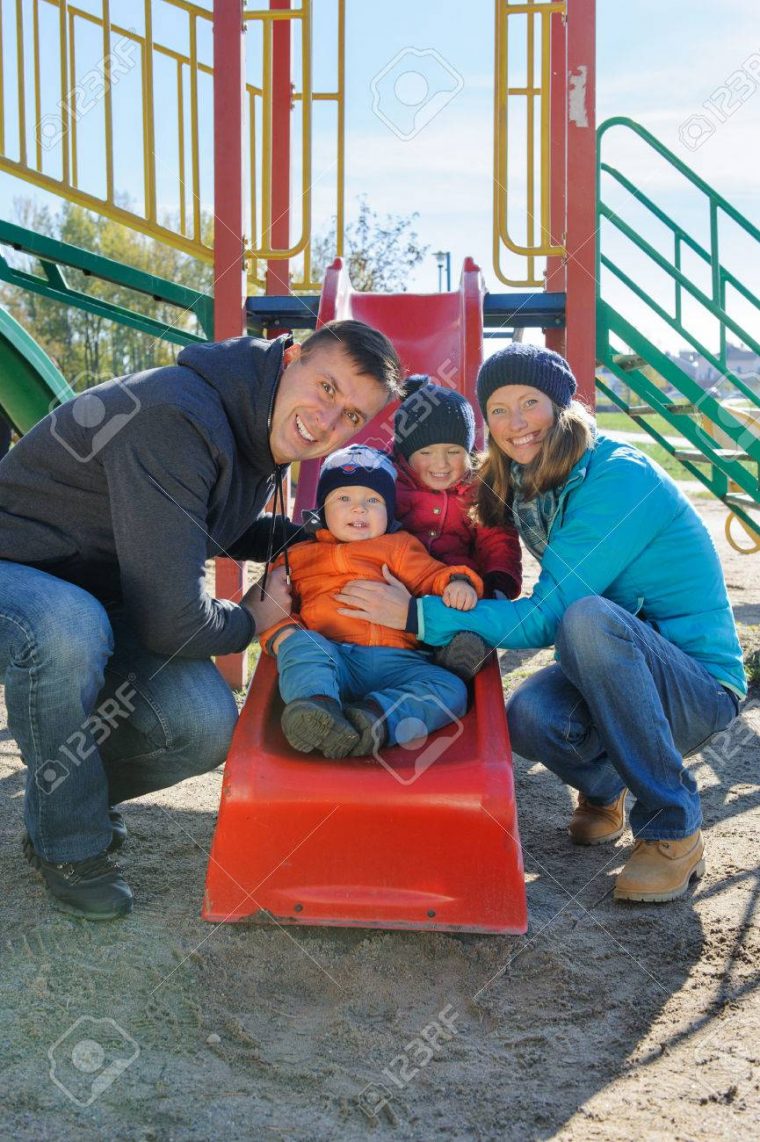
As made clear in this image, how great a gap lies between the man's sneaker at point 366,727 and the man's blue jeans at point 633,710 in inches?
16.7

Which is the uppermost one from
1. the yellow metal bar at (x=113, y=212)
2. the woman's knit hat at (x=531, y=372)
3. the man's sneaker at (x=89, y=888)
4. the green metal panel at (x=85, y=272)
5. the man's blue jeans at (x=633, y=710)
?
the yellow metal bar at (x=113, y=212)

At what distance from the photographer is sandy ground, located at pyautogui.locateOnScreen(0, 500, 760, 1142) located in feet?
5.61

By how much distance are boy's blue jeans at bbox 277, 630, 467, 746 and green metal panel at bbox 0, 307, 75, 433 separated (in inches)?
115

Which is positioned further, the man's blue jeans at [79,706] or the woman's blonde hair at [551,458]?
the woman's blonde hair at [551,458]

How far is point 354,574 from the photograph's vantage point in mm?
2803

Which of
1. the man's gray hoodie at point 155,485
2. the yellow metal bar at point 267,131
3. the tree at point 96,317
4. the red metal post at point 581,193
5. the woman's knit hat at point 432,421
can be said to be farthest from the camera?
the tree at point 96,317

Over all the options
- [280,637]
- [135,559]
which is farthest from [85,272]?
[135,559]

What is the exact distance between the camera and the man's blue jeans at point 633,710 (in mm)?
2426

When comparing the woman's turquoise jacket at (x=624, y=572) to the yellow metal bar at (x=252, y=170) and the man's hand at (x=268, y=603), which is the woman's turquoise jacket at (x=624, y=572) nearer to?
the man's hand at (x=268, y=603)

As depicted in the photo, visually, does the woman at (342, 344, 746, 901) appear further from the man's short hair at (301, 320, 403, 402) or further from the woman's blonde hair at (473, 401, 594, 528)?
the man's short hair at (301, 320, 403, 402)

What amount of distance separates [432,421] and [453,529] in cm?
32

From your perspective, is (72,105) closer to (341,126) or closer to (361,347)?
(341,126)

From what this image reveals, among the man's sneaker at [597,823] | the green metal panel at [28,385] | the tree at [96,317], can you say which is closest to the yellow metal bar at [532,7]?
the green metal panel at [28,385]

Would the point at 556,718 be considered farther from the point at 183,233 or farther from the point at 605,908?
the point at 183,233
